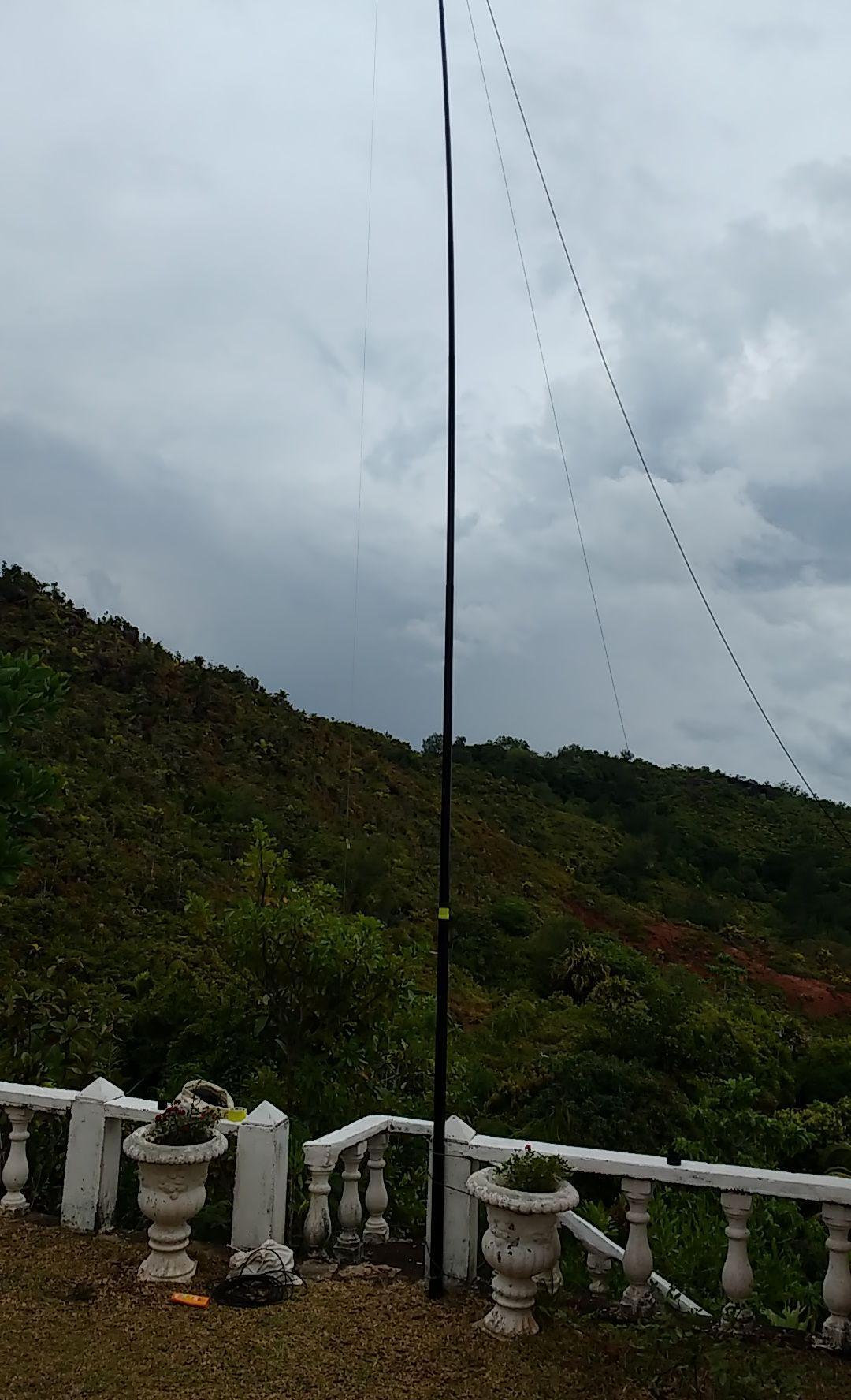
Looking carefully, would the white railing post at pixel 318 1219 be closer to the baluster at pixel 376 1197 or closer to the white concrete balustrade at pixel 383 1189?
the white concrete balustrade at pixel 383 1189

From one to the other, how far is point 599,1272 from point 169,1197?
1.82m

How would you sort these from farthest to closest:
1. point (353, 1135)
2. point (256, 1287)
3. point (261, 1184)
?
point (353, 1135) < point (261, 1184) < point (256, 1287)

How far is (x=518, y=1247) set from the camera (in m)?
3.50

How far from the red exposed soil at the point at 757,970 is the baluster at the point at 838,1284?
16.0 meters

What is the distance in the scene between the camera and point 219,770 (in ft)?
77.8

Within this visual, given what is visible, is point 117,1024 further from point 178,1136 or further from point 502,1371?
point 502,1371

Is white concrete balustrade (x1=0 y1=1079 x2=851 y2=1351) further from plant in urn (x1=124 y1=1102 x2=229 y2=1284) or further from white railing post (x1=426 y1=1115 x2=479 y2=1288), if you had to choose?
plant in urn (x1=124 y1=1102 x2=229 y2=1284)

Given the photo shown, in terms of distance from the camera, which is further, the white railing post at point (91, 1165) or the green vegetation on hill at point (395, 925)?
the green vegetation on hill at point (395, 925)

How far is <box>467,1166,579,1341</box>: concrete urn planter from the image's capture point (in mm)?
3482

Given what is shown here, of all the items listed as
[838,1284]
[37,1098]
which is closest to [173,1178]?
[37,1098]

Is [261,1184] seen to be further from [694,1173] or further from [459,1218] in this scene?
[694,1173]

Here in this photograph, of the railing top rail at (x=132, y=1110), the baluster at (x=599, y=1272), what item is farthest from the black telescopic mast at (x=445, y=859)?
the railing top rail at (x=132, y=1110)

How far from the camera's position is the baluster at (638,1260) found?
3709mm

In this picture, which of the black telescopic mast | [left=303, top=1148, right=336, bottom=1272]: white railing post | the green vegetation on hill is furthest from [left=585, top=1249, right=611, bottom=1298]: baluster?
[left=303, top=1148, right=336, bottom=1272]: white railing post
